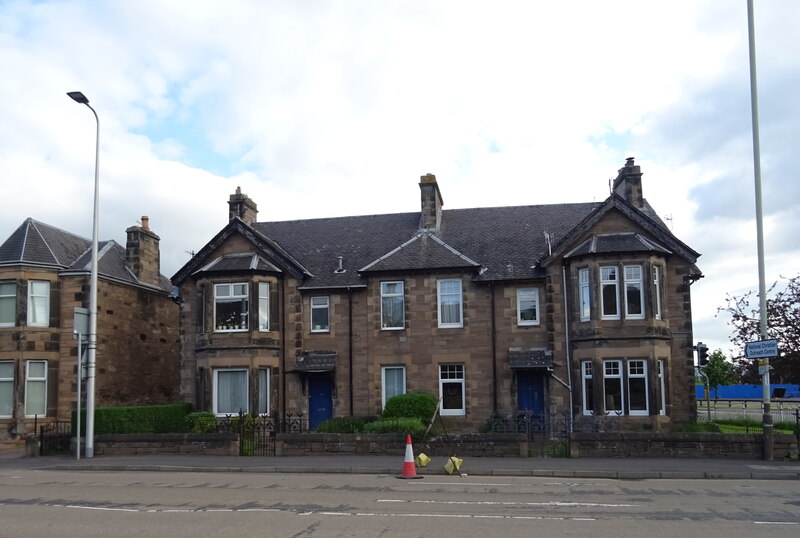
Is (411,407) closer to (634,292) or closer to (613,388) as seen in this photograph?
(613,388)

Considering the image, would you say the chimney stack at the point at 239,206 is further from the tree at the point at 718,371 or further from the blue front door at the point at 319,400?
the tree at the point at 718,371

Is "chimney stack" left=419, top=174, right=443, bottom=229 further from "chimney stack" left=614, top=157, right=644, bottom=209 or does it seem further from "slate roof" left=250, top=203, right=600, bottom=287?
"chimney stack" left=614, top=157, right=644, bottom=209

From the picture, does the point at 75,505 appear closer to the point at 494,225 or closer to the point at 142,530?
the point at 142,530

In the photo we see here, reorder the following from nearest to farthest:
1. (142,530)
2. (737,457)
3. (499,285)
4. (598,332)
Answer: (142,530) → (737,457) → (598,332) → (499,285)

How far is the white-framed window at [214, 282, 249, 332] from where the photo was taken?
2795cm

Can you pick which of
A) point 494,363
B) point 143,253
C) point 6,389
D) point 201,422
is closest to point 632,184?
point 494,363

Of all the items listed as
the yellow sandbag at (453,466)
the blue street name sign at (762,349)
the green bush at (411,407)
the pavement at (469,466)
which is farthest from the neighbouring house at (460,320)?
the yellow sandbag at (453,466)

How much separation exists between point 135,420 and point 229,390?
13.4ft

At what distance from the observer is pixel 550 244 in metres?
27.9

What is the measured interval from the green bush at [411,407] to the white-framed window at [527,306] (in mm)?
4685

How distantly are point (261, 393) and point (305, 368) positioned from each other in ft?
6.25

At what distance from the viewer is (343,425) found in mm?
25609

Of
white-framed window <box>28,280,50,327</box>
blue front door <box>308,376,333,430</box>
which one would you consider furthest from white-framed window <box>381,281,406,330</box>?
white-framed window <box>28,280,50,327</box>

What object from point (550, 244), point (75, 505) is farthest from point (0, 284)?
point (550, 244)
